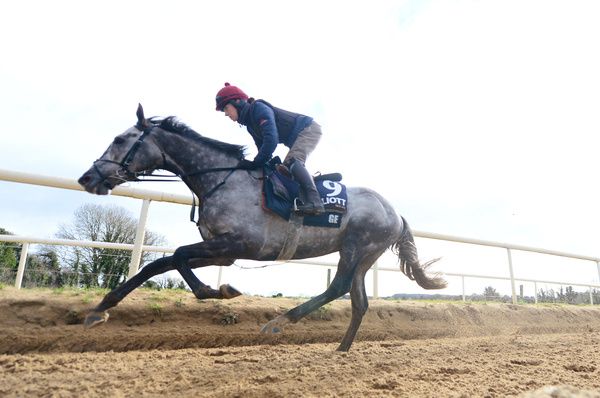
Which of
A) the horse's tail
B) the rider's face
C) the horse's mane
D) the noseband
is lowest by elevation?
the horse's tail

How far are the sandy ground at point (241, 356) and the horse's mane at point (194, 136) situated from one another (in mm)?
1753

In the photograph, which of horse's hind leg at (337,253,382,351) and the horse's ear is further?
horse's hind leg at (337,253,382,351)

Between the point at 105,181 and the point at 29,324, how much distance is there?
143 cm

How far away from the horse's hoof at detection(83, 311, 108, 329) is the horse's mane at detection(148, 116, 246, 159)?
196cm

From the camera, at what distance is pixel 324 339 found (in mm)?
4984

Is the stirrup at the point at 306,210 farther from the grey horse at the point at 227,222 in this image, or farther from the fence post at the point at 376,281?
the fence post at the point at 376,281

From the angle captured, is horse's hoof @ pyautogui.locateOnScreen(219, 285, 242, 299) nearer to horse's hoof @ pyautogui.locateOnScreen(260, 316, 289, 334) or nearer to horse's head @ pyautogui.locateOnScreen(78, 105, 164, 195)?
horse's hoof @ pyautogui.locateOnScreen(260, 316, 289, 334)

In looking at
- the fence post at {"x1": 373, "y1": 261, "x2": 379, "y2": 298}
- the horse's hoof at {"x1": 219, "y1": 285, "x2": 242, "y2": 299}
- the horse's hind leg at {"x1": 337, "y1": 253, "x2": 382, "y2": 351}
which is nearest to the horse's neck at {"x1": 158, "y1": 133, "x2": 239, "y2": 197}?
the horse's hoof at {"x1": 219, "y1": 285, "x2": 242, "y2": 299}

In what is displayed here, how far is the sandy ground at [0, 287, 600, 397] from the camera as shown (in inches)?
99.0

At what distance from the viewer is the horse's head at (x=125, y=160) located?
12.4 ft

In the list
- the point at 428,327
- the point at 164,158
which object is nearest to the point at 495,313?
the point at 428,327

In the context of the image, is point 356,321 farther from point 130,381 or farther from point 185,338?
point 130,381

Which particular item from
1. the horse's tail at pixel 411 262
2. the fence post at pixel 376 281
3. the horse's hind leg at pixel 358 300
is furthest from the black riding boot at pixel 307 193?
the fence post at pixel 376 281

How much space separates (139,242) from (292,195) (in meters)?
1.91
